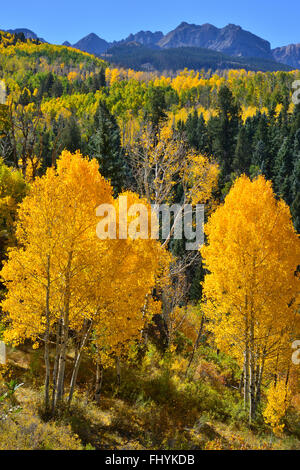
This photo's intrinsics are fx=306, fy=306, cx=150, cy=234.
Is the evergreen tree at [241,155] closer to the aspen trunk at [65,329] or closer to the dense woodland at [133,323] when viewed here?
the dense woodland at [133,323]

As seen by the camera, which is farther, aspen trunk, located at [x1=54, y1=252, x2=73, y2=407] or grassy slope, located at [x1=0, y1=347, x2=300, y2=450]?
aspen trunk, located at [x1=54, y1=252, x2=73, y2=407]

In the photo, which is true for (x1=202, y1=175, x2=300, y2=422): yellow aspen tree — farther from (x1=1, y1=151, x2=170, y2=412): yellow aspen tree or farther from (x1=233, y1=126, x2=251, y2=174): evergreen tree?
(x1=233, y1=126, x2=251, y2=174): evergreen tree

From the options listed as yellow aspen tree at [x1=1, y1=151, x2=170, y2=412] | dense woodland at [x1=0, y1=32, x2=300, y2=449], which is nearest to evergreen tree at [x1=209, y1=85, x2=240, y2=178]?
dense woodland at [x1=0, y1=32, x2=300, y2=449]

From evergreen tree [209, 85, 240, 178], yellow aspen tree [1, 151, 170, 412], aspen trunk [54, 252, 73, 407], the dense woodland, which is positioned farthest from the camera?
evergreen tree [209, 85, 240, 178]

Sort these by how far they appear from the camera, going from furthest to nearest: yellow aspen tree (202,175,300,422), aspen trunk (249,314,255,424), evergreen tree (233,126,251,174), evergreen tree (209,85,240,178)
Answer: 1. evergreen tree (209,85,240,178)
2. evergreen tree (233,126,251,174)
3. aspen trunk (249,314,255,424)
4. yellow aspen tree (202,175,300,422)

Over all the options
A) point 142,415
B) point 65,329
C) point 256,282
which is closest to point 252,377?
point 256,282

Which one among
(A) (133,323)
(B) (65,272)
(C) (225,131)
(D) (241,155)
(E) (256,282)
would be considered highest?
(C) (225,131)

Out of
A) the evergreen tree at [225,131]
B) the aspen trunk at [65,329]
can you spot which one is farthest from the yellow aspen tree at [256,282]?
the evergreen tree at [225,131]

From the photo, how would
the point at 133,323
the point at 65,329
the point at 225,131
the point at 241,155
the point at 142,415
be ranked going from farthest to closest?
1. the point at 225,131
2. the point at 241,155
3. the point at 142,415
4. the point at 133,323
5. the point at 65,329

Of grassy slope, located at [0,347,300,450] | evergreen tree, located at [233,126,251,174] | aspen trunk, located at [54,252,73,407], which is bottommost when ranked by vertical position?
grassy slope, located at [0,347,300,450]

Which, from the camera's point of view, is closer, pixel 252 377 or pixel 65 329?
pixel 65 329

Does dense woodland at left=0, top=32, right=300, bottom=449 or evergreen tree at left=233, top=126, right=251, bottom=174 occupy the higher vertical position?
evergreen tree at left=233, top=126, right=251, bottom=174

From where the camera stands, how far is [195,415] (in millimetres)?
12422

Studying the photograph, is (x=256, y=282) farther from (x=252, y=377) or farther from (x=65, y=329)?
(x=65, y=329)
